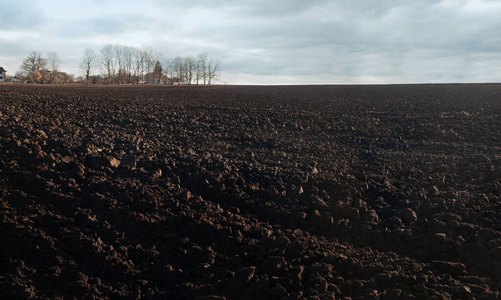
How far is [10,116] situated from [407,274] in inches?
427

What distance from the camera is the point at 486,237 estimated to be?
5414 millimetres

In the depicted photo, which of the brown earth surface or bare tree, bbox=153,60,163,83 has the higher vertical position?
bare tree, bbox=153,60,163,83

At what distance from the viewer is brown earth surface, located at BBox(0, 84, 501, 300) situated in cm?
451

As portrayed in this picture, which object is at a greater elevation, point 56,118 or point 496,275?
point 56,118

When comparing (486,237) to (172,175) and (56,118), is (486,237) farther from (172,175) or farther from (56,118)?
(56,118)

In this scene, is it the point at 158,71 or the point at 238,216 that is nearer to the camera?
the point at 238,216

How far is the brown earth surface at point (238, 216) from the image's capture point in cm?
451

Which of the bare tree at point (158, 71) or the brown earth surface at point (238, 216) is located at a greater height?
the bare tree at point (158, 71)

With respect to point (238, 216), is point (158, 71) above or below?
above

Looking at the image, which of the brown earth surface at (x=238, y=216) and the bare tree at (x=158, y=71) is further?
the bare tree at (x=158, y=71)

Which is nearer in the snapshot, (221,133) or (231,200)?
(231,200)

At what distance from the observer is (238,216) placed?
19.5ft

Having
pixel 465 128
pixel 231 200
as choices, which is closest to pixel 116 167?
pixel 231 200

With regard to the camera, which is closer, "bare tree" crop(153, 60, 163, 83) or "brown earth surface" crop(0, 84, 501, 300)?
"brown earth surface" crop(0, 84, 501, 300)
